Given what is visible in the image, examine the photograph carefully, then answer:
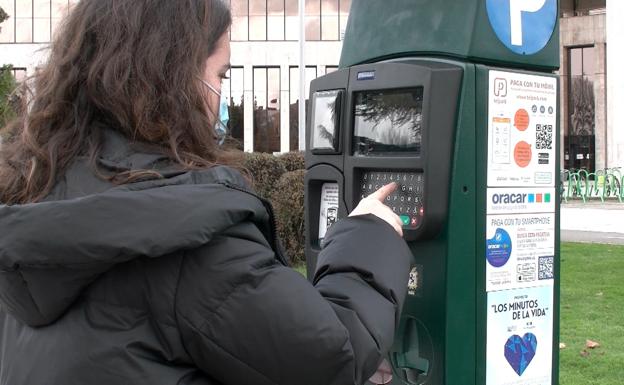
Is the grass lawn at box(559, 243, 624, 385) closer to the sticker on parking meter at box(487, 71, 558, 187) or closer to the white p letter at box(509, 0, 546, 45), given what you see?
the sticker on parking meter at box(487, 71, 558, 187)

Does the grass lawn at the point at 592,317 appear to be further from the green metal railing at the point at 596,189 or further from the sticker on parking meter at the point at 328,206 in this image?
the green metal railing at the point at 596,189

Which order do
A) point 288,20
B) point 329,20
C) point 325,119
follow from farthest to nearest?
point 288,20 → point 329,20 → point 325,119

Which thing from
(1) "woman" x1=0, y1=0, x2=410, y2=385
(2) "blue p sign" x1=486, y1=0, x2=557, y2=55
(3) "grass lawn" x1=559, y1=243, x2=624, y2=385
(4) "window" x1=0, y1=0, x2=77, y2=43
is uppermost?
(4) "window" x1=0, y1=0, x2=77, y2=43

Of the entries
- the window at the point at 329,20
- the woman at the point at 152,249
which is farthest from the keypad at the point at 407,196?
the window at the point at 329,20

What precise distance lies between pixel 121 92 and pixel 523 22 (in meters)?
1.55

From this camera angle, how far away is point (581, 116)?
32.1 m

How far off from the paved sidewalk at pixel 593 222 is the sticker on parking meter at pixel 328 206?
961cm

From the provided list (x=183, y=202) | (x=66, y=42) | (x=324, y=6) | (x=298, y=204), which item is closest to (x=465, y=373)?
(x=183, y=202)

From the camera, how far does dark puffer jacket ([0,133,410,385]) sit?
3.91 feet

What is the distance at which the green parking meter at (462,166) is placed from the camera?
7.30 ft

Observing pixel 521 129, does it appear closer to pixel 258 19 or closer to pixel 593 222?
pixel 593 222

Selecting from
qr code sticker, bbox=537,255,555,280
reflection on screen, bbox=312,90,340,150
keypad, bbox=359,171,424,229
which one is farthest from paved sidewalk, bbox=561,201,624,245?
keypad, bbox=359,171,424,229

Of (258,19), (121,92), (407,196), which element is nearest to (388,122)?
(407,196)

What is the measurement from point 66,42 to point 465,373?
5.03 feet
